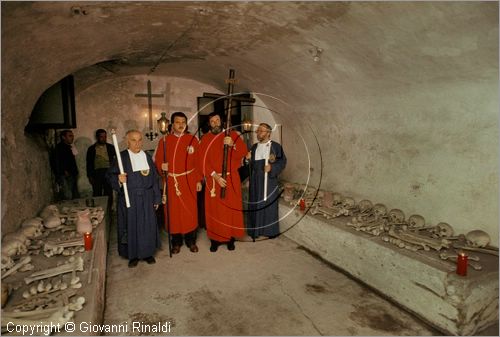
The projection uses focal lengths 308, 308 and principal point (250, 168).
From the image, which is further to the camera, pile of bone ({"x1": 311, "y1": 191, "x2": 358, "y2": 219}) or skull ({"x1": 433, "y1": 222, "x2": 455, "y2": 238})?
pile of bone ({"x1": 311, "y1": 191, "x2": 358, "y2": 219})

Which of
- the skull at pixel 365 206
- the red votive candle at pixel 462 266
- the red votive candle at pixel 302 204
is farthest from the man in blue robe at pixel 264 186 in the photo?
the red votive candle at pixel 462 266

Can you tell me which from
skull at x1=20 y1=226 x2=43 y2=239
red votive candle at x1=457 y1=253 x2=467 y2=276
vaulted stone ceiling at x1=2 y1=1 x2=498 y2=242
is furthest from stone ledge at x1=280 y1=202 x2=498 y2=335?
skull at x1=20 y1=226 x2=43 y2=239

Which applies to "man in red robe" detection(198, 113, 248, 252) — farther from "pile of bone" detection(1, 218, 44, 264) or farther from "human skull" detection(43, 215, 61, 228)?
"pile of bone" detection(1, 218, 44, 264)

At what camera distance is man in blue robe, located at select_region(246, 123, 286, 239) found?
6020 mm

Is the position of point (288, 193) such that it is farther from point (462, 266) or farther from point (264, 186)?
point (462, 266)

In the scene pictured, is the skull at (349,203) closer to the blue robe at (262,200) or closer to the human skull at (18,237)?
the blue robe at (262,200)

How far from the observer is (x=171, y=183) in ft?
17.9

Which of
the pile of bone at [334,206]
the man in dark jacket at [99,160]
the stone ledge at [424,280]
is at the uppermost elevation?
the man in dark jacket at [99,160]

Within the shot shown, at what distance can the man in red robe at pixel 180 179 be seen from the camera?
5.43 meters

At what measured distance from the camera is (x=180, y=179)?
5492mm

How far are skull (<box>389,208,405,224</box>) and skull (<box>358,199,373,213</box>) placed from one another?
0.51 meters

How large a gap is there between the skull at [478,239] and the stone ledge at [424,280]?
176 millimetres

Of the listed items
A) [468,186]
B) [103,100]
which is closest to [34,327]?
[468,186]

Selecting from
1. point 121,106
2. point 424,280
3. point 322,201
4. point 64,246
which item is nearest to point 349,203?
point 322,201
